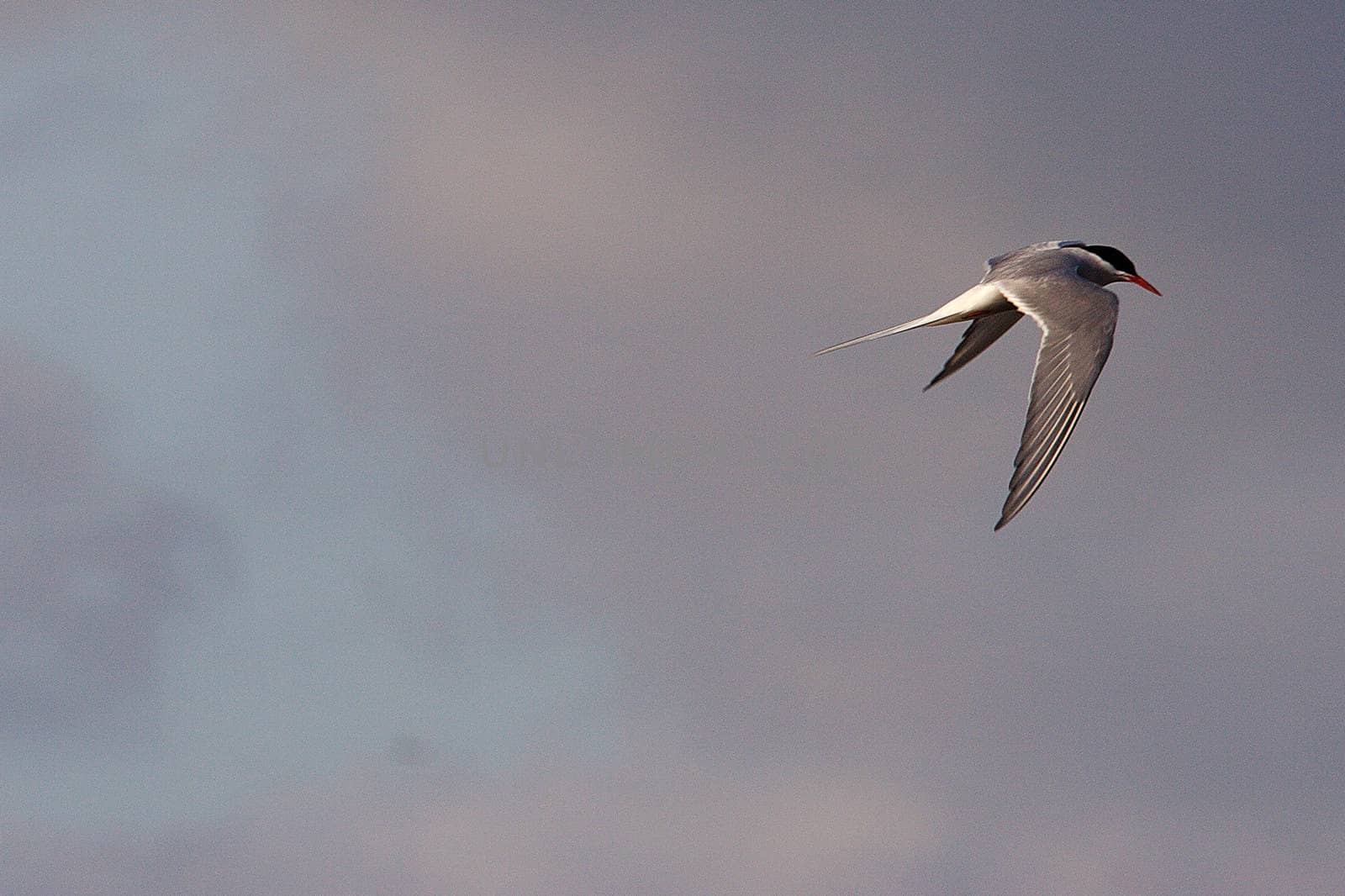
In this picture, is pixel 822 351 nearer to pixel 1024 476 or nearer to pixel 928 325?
pixel 928 325

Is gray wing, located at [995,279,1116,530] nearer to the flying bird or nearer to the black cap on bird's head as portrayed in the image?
the flying bird

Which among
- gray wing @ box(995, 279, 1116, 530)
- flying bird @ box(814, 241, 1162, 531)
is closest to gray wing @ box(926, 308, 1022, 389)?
flying bird @ box(814, 241, 1162, 531)

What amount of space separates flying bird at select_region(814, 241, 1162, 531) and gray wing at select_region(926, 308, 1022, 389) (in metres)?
0.01

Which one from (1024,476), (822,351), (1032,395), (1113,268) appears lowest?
(1024,476)

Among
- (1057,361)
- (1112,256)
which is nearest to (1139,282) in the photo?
(1112,256)

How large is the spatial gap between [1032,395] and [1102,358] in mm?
1408

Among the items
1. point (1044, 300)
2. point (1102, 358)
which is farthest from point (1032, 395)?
point (1044, 300)

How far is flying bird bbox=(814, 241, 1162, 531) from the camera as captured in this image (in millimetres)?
19719

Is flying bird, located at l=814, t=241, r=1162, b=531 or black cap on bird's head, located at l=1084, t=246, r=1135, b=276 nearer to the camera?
flying bird, located at l=814, t=241, r=1162, b=531

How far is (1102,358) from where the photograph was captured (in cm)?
2098

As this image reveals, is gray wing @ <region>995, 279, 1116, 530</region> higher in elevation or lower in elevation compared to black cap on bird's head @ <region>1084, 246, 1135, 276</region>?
lower

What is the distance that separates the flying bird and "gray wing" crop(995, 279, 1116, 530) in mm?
10

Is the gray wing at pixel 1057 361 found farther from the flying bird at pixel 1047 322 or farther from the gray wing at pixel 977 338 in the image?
the gray wing at pixel 977 338

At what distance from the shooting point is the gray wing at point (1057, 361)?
63.5 ft
